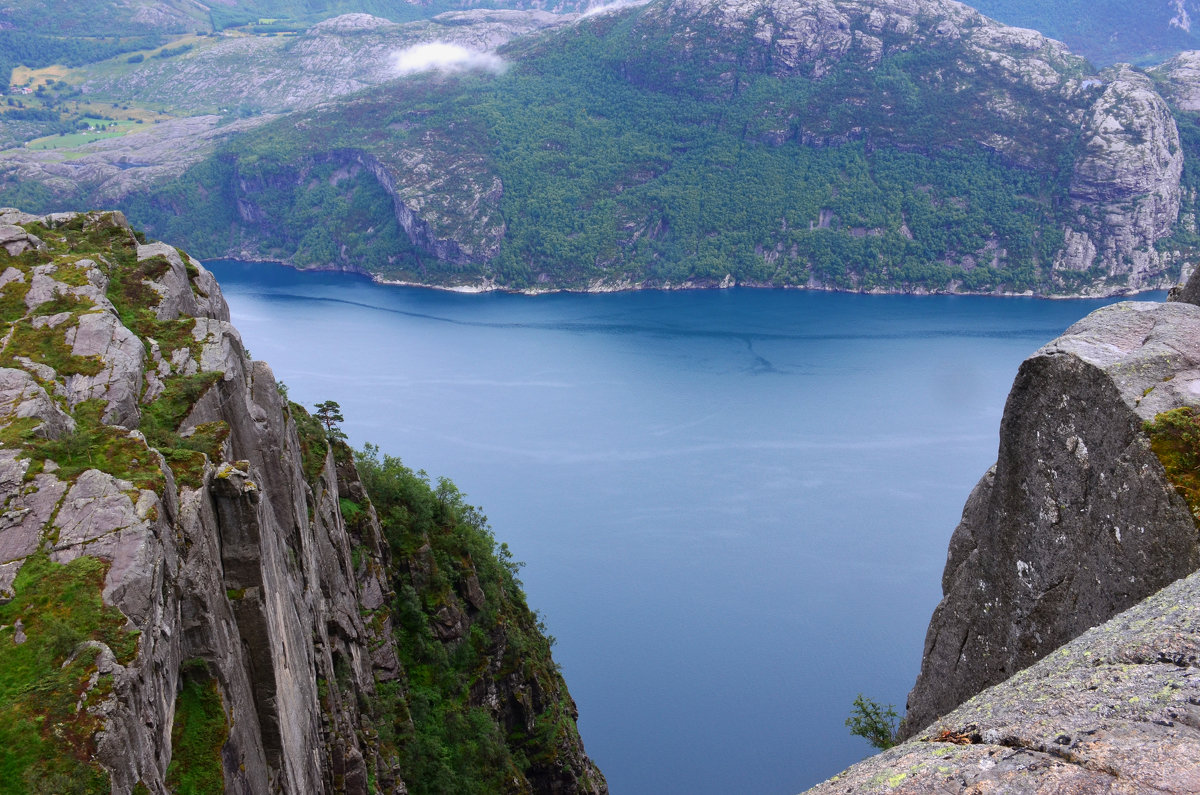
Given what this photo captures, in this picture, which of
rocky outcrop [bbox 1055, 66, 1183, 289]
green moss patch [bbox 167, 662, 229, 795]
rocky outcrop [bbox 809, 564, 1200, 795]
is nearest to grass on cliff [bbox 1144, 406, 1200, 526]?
rocky outcrop [bbox 809, 564, 1200, 795]

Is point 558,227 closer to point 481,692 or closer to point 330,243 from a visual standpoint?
point 330,243

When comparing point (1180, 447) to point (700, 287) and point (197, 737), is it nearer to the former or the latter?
point (197, 737)

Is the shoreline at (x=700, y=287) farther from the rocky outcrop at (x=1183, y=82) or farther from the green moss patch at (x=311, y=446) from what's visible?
the green moss patch at (x=311, y=446)

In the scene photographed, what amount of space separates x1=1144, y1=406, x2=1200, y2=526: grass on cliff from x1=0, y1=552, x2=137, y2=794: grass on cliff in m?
11.9

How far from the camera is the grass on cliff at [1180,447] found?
32.1 ft

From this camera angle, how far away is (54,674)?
396 inches

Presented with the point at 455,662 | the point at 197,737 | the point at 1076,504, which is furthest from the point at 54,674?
the point at 455,662

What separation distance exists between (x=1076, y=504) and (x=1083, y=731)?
19.9 feet

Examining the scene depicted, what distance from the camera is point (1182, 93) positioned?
7279 inches

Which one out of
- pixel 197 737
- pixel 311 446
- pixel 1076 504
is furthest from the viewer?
pixel 311 446

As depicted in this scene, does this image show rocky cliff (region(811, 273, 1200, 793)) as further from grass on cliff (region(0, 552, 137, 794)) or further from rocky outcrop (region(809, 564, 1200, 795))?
grass on cliff (region(0, 552, 137, 794))

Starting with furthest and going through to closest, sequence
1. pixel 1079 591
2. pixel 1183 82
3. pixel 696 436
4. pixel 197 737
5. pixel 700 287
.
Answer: pixel 1183 82 < pixel 700 287 < pixel 696 436 < pixel 197 737 < pixel 1079 591

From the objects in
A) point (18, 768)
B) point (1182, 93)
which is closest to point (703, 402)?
point (18, 768)

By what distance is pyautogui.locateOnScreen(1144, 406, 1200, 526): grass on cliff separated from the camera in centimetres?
980
